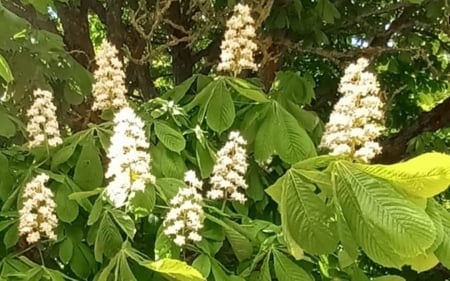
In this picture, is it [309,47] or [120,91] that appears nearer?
[120,91]

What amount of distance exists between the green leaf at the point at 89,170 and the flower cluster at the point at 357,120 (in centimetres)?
64

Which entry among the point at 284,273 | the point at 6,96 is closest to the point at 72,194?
the point at 284,273

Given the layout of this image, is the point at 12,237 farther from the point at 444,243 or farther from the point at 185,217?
the point at 444,243

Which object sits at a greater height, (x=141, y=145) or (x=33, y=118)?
(x=33, y=118)

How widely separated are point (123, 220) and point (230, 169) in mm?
268

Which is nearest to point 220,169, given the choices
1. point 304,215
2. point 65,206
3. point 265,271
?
point 265,271

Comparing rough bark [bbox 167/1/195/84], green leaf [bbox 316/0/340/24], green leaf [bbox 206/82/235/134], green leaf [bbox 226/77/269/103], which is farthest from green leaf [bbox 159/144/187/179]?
rough bark [bbox 167/1/195/84]

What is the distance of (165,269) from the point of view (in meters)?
1.32

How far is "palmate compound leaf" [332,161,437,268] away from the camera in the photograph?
1087mm

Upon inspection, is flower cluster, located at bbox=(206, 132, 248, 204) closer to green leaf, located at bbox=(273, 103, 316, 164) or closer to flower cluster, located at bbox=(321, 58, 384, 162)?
green leaf, located at bbox=(273, 103, 316, 164)

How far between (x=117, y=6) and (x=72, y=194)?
1.93 meters

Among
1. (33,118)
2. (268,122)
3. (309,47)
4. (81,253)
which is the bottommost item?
(81,253)

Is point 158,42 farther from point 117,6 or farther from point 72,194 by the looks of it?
point 72,194

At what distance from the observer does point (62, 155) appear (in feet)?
6.38
